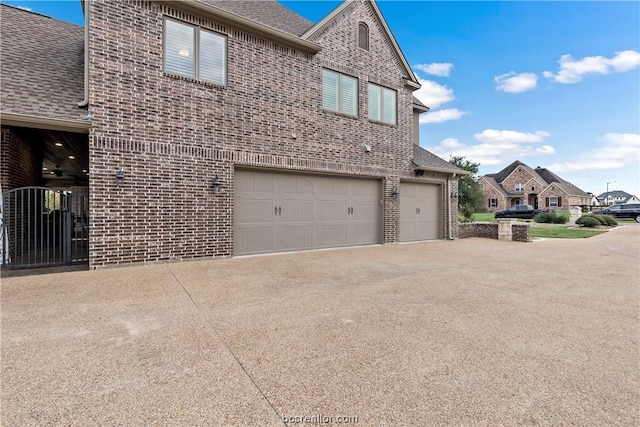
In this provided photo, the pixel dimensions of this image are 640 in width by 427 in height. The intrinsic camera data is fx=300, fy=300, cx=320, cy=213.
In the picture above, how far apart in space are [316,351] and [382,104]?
10083 millimetres

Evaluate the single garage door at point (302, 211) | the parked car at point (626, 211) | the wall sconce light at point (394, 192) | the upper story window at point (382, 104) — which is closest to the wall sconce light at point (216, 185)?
the single garage door at point (302, 211)

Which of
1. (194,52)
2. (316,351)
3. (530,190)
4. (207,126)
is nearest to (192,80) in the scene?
(194,52)

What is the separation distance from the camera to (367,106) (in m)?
10.6

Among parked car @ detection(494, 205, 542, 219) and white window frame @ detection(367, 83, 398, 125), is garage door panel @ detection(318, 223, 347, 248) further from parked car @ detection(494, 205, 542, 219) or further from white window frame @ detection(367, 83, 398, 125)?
parked car @ detection(494, 205, 542, 219)

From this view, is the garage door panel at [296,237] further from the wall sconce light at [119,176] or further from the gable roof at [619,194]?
the gable roof at [619,194]

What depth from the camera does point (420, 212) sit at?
12.3 m

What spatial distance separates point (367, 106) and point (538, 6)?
934 centimetres

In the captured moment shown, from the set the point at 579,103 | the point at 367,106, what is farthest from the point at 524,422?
the point at 579,103

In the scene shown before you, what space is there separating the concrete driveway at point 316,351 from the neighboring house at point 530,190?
44842 mm

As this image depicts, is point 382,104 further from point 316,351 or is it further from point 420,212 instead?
point 316,351

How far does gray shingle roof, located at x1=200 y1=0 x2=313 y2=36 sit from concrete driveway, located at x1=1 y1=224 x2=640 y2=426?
7.79 m

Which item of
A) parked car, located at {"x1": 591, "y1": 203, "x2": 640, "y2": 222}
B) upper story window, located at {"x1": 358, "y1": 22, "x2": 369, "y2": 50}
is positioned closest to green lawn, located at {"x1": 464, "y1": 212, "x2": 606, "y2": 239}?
upper story window, located at {"x1": 358, "y1": 22, "x2": 369, "y2": 50}

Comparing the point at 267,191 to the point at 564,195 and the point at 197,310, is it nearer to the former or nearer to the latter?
the point at 197,310

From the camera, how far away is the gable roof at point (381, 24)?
→ 9.33 metres
